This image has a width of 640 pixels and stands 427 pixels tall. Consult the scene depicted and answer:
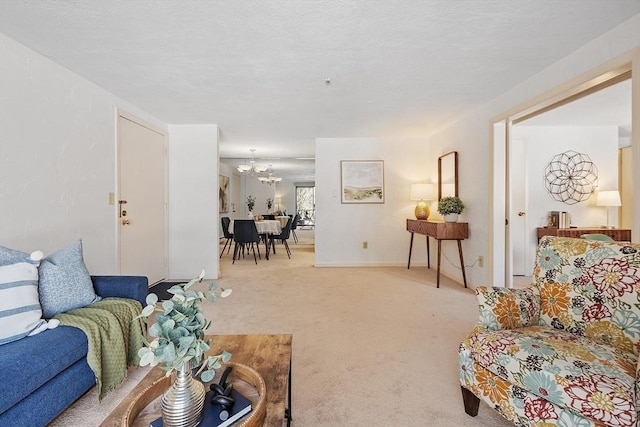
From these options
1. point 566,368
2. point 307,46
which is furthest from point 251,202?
point 566,368

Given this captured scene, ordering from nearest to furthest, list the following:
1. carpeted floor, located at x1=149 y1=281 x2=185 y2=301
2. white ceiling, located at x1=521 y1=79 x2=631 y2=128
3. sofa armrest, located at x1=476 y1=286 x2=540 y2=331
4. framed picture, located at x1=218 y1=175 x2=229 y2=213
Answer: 1. sofa armrest, located at x1=476 y1=286 x2=540 y2=331
2. white ceiling, located at x1=521 y1=79 x2=631 y2=128
3. carpeted floor, located at x1=149 y1=281 x2=185 y2=301
4. framed picture, located at x1=218 y1=175 x2=229 y2=213

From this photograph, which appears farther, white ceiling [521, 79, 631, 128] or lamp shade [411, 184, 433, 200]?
lamp shade [411, 184, 433, 200]

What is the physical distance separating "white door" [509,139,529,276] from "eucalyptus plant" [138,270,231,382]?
485 centimetres

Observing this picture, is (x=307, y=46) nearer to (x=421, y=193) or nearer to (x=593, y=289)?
(x=593, y=289)

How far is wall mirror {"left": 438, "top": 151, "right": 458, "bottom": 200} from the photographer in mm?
4242

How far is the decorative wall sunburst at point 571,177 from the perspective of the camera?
4.50 m

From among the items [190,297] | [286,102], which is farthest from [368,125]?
[190,297]

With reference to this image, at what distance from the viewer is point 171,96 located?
3.25m

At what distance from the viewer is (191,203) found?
4.38 metres

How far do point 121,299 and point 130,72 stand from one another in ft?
6.52

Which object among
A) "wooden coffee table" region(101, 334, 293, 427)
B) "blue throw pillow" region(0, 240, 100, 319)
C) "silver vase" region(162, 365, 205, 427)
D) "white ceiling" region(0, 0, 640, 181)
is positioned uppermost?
"white ceiling" region(0, 0, 640, 181)

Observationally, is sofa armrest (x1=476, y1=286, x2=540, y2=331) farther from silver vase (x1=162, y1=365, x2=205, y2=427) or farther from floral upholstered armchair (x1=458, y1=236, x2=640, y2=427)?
silver vase (x1=162, y1=365, x2=205, y2=427)

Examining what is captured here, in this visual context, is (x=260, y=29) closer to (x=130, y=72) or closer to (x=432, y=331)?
(x=130, y=72)

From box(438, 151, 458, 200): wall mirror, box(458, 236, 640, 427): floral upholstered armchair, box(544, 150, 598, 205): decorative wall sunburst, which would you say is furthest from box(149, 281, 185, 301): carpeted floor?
box(544, 150, 598, 205): decorative wall sunburst
